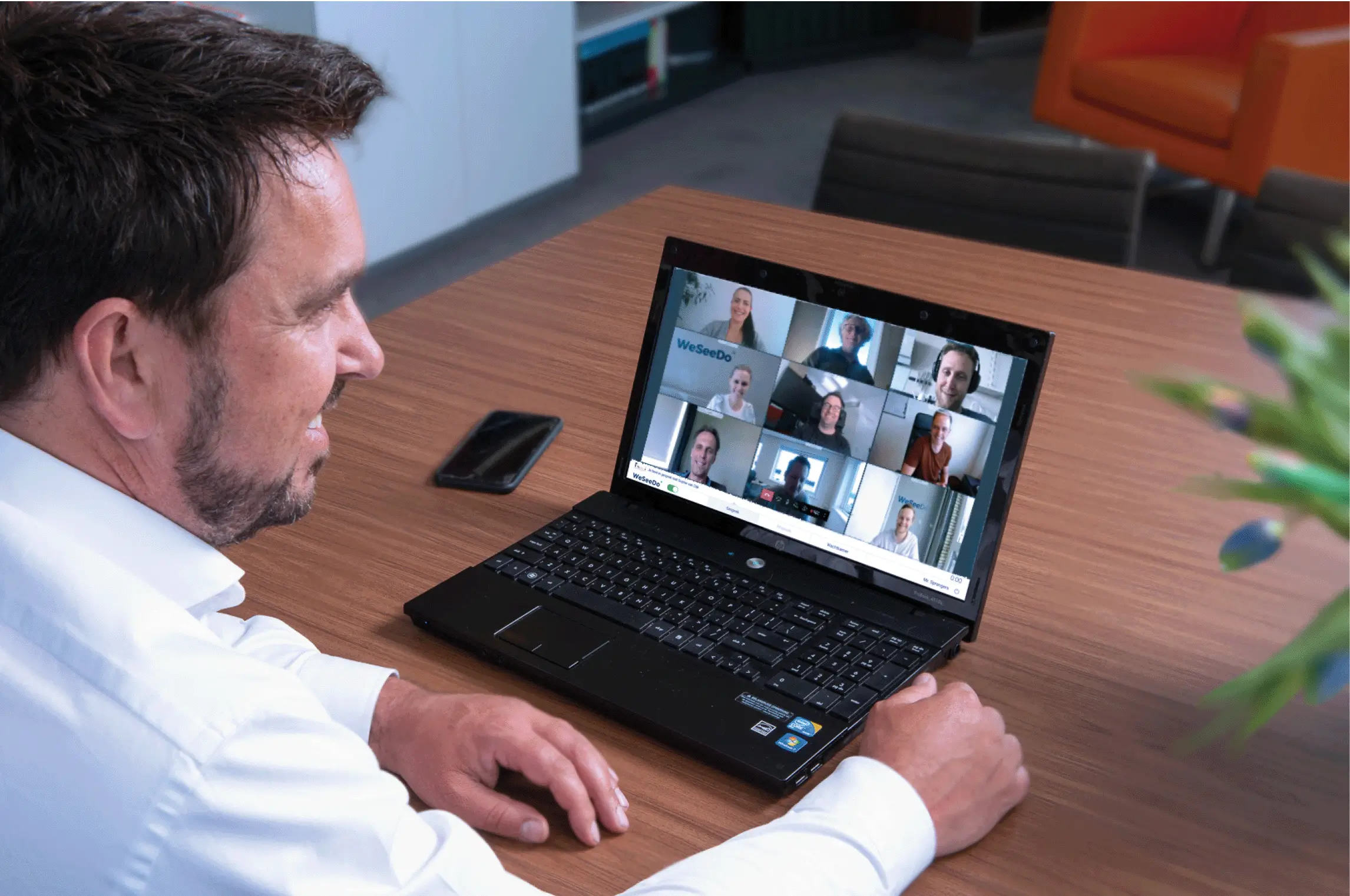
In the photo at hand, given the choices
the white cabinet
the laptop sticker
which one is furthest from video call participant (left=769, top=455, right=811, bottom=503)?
the white cabinet

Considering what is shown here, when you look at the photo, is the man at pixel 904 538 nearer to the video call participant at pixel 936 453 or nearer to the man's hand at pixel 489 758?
the video call participant at pixel 936 453

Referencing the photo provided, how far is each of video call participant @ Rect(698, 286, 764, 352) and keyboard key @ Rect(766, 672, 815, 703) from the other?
29cm

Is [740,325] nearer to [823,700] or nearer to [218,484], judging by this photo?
[823,700]

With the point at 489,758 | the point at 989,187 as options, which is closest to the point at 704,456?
the point at 489,758

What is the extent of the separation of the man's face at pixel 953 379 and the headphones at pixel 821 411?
80 millimetres

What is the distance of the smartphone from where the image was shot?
1.25m

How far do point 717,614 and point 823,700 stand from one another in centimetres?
13

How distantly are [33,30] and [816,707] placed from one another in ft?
2.20

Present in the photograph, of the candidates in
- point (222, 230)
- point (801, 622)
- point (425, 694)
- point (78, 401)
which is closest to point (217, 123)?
point (222, 230)

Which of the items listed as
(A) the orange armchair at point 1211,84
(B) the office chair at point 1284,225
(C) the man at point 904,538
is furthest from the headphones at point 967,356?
(A) the orange armchair at point 1211,84

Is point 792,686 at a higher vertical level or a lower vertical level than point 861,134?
lower

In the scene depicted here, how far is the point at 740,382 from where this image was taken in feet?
3.61

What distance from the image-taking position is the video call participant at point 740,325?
1.10 metres

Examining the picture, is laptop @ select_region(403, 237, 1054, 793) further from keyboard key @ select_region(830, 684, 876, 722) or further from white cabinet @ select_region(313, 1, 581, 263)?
white cabinet @ select_region(313, 1, 581, 263)
